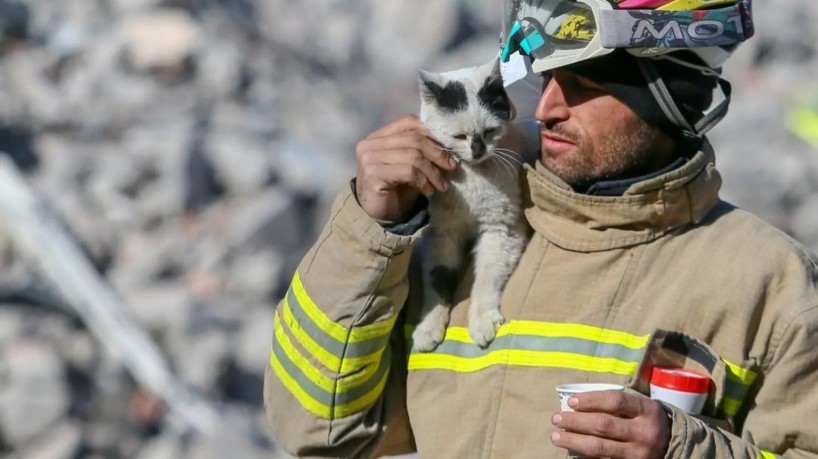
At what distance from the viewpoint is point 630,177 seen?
7.50ft

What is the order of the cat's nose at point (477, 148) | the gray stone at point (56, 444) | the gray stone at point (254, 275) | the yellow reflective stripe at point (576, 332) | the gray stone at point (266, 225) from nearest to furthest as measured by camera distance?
the yellow reflective stripe at point (576, 332)
the cat's nose at point (477, 148)
the gray stone at point (56, 444)
the gray stone at point (254, 275)
the gray stone at point (266, 225)

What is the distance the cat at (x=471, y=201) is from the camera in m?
2.36

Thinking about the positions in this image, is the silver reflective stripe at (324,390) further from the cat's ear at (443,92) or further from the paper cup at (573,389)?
the cat's ear at (443,92)

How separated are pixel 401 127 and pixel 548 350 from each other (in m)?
0.52

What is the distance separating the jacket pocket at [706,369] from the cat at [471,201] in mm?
359

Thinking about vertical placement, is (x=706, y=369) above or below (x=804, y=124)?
above

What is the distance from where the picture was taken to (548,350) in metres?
2.18

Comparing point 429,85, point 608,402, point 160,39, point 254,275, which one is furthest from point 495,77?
point 160,39

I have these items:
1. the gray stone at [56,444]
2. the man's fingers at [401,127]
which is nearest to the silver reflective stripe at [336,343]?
the man's fingers at [401,127]

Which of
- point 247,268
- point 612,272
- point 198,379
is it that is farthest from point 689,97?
point 247,268

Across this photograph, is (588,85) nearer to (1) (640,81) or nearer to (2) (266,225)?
(1) (640,81)

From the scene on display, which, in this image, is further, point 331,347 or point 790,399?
point 331,347

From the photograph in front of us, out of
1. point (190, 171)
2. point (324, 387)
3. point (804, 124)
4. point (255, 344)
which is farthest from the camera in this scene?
point (804, 124)

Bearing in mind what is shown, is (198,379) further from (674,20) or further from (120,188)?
(674,20)
